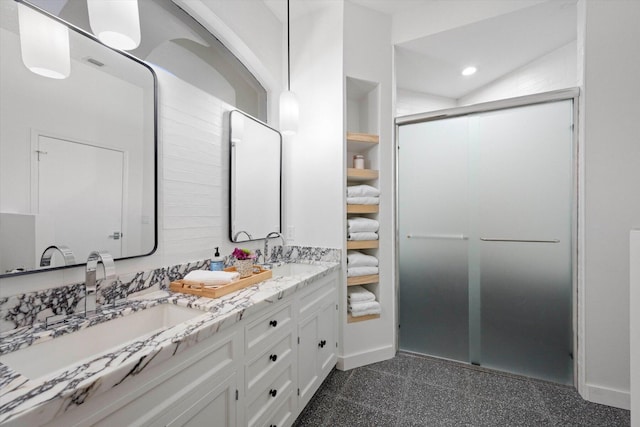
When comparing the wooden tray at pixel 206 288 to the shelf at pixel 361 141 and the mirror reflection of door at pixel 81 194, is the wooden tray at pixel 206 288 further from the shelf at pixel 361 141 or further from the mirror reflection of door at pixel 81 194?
the shelf at pixel 361 141

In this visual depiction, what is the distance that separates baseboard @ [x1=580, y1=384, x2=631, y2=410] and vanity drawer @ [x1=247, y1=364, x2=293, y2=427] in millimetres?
2047

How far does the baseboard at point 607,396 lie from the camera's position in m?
1.68

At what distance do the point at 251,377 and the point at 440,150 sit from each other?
2.22 metres

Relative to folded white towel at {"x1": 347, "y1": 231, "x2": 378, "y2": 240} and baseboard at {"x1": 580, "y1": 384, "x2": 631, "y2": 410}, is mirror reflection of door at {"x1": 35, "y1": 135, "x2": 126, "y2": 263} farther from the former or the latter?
baseboard at {"x1": 580, "y1": 384, "x2": 631, "y2": 410}

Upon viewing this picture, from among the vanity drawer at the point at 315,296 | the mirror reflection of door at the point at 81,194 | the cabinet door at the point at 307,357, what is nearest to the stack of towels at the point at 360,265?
the vanity drawer at the point at 315,296

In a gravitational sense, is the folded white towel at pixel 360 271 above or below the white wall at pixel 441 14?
below

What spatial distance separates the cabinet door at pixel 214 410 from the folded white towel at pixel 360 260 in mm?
1319

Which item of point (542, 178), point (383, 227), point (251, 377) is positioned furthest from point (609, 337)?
point (251, 377)

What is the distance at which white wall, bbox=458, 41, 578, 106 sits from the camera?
2.26 metres

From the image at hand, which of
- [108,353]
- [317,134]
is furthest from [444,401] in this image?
[317,134]

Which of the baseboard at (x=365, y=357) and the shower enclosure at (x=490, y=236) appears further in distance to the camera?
the baseboard at (x=365, y=357)

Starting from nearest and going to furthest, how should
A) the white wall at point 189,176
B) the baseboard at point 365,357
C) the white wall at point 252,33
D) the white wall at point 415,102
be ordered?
the white wall at point 189,176 → the white wall at point 252,33 → the baseboard at point 365,357 → the white wall at point 415,102

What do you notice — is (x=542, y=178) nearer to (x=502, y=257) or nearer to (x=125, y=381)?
(x=502, y=257)

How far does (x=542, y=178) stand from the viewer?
6.52 ft
